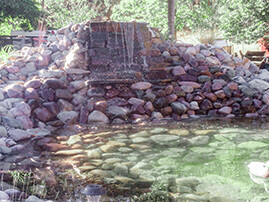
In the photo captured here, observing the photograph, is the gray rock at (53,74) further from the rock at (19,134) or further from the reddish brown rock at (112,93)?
the rock at (19,134)

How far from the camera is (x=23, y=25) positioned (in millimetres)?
13289

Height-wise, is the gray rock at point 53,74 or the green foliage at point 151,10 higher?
the green foliage at point 151,10

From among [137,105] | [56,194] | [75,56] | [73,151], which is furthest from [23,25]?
[56,194]

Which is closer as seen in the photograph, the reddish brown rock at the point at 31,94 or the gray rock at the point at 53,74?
the reddish brown rock at the point at 31,94

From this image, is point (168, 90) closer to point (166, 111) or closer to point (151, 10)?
point (166, 111)

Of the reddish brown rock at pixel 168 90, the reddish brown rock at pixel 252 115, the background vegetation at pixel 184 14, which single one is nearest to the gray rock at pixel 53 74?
the reddish brown rock at pixel 168 90

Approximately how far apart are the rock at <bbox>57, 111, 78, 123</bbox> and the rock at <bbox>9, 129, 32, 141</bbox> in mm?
764

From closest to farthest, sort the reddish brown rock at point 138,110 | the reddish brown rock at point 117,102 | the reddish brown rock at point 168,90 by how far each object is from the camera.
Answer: the reddish brown rock at point 138,110 → the reddish brown rock at point 117,102 → the reddish brown rock at point 168,90

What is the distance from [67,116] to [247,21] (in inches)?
268

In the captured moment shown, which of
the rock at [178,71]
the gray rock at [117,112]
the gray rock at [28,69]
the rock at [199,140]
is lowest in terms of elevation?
the rock at [199,140]

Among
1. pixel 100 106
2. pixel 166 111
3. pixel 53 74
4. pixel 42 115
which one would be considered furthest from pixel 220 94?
pixel 42 115

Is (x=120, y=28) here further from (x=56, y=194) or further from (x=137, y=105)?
(x=56, y=194)

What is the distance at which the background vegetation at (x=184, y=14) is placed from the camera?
8961 mm

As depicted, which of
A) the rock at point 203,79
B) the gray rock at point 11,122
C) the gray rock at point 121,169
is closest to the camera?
the gray rock at point 121,169
